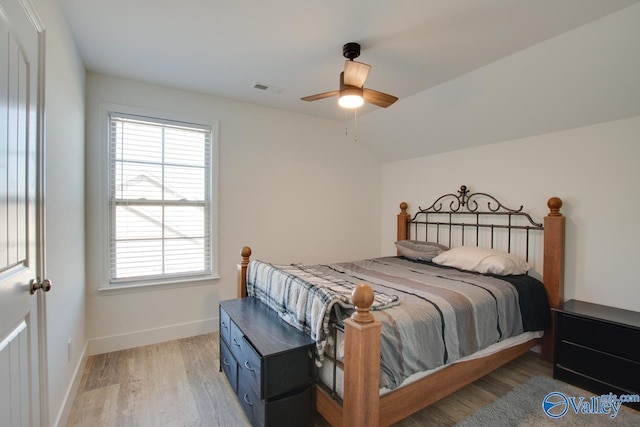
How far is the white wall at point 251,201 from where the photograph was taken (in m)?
2.82

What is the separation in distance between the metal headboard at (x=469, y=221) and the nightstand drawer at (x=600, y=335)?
778 millimetres

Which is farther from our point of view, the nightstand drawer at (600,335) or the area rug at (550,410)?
→ the nightstand drawer at (600,335)

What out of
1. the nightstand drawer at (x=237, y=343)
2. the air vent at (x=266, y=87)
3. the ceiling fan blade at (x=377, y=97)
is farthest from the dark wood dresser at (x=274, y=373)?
the air vent at (x=266, y=87)

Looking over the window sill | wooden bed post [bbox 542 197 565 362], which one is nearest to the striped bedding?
wooden bed post [bbox 542 197 565 362]

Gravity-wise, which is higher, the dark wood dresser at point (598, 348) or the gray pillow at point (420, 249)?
the gray pillow at point (420, 249)

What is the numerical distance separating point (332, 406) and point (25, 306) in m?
1.49

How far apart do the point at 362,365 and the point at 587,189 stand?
2570mm

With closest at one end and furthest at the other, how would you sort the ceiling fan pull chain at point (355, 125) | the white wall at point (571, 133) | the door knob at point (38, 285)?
the door knob at point (38, 285) → the white wall at point (571, 133) → the ceiling fan pull chain at point (355, 125)

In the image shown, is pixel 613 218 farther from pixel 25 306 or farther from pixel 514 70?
pixel 25 306

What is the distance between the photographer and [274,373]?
5.22ft

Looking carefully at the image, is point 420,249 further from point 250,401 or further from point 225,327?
point 250,401

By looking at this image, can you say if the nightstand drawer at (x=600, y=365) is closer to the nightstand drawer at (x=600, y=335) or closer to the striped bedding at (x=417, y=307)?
the nightstand drawer at (x=600, y=335)

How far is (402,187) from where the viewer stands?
4312 mm

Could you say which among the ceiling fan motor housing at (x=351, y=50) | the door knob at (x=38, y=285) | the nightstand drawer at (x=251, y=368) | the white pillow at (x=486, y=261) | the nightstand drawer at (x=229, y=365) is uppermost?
the ceiling fan motor housing at (x=351, y=50)
